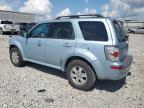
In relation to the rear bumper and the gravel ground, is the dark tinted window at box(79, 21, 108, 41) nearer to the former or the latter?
the rear bumper

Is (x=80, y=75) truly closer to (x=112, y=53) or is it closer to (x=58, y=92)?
(x=58, y=92)

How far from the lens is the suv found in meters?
5.05

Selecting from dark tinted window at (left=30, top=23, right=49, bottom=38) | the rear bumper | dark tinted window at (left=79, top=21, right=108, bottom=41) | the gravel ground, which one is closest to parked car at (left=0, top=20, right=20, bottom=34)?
the gravel ground

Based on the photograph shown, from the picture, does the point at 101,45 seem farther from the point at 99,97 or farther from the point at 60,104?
the point at 60,104

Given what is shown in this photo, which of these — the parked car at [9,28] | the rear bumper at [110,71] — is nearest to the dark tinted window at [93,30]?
the rear bumper at [110,71]

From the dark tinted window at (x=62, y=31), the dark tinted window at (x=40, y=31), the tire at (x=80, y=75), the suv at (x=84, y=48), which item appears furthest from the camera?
the dark tinted window at (x=40, y=31)

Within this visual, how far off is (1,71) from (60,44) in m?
2.67

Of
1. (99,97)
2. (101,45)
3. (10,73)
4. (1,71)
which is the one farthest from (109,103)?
(1,71)

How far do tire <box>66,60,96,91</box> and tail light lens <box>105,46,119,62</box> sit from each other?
2.06ft

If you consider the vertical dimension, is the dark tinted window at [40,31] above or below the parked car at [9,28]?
below

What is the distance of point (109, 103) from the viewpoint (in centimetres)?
491

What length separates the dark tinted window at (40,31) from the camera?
6506 millimetres

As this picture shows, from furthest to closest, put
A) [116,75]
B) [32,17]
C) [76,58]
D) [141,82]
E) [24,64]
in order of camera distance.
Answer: [32,17]
[24,64]
[141,82]
[76,58]
[116,75]

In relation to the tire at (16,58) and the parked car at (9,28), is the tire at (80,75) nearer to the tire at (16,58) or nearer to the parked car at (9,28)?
the tire at (16,58)
